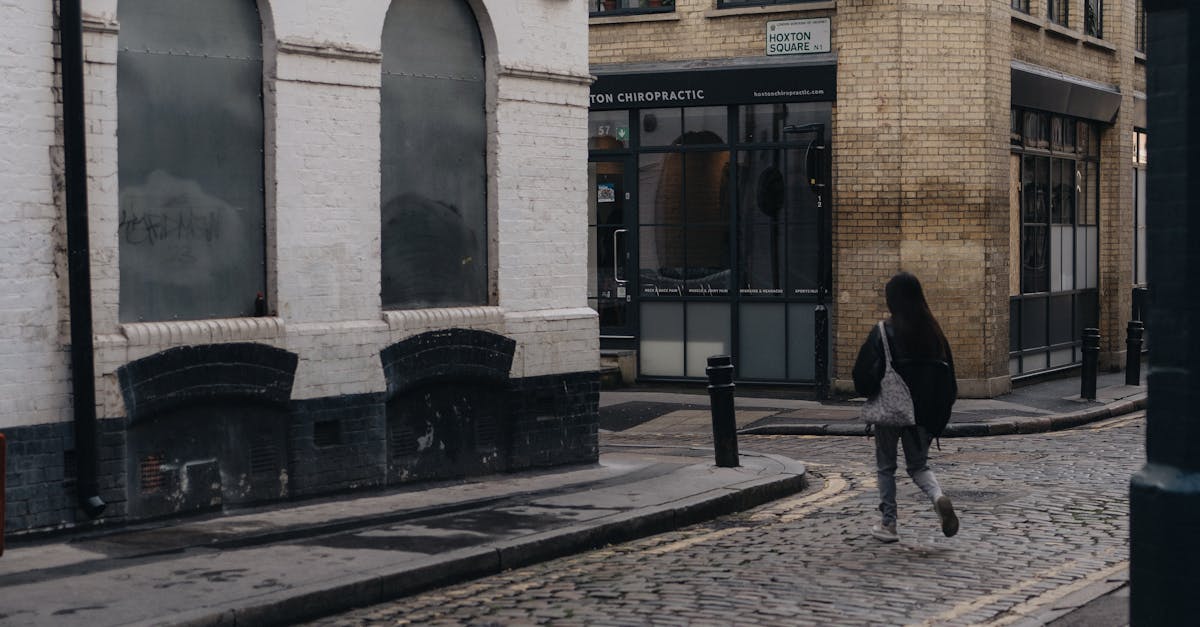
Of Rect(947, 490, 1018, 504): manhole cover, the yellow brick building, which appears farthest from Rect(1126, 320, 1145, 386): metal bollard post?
Rect(947, 490, 1018, 504): manhole cover

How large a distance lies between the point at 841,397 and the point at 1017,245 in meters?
3.79

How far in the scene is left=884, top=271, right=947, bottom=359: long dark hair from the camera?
9664 millimetres

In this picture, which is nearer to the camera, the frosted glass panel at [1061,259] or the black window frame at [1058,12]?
the black window frame at [1058,12]

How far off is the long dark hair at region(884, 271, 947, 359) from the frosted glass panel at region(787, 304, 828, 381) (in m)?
10.7

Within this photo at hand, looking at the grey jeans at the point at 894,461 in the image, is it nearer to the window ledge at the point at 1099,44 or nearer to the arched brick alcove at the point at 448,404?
the arched brick alcove at the point at 448,404

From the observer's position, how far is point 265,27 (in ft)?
36.9

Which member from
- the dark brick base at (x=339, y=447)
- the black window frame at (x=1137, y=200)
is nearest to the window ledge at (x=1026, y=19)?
the black window frame at (x=1137, y=200)

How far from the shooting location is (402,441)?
12258mm

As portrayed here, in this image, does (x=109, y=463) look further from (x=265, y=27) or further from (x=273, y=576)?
(x=265, y=27)

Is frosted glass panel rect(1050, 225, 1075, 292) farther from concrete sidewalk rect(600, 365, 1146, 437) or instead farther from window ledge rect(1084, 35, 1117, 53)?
window ledge rect(1084, 35, 1117, 53)

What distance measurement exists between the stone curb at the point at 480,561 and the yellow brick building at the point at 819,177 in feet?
26.1

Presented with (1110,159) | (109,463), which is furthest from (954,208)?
(109,463)

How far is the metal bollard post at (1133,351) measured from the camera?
21.4 metres

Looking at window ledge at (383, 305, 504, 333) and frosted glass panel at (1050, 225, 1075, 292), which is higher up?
frosted glass panel at (1050, 225, 1075, 292)
